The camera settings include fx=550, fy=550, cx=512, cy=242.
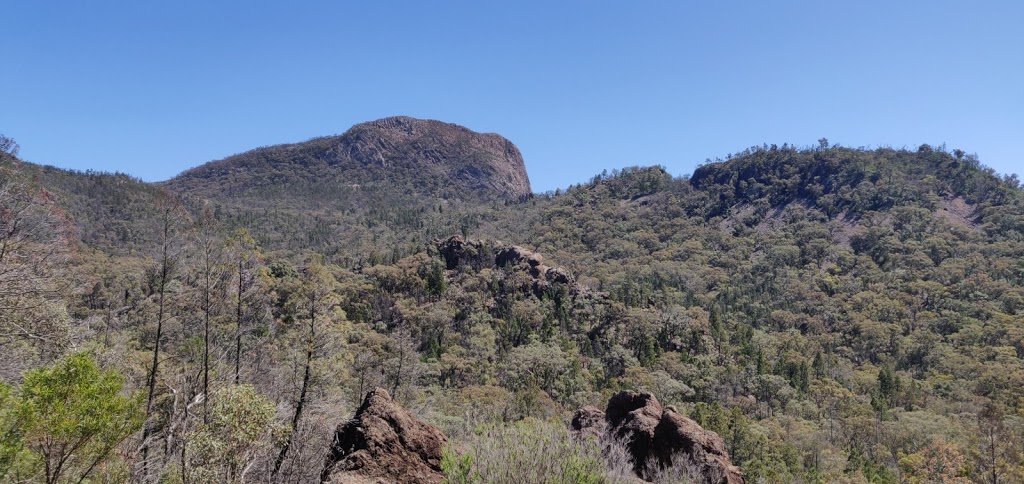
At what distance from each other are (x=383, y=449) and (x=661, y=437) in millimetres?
16911

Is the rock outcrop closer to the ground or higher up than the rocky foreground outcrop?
higher up

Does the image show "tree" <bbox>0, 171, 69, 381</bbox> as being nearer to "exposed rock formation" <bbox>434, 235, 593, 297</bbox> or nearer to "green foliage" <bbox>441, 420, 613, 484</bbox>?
"green foliage" <bbox>441, 420, 613, 484</bbox>

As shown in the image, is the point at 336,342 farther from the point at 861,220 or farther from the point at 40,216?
the point at 861,220

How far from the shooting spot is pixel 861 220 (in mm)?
138375

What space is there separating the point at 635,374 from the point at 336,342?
5073 centimetres

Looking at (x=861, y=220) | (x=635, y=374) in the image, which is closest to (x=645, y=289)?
(x=635, y=374)

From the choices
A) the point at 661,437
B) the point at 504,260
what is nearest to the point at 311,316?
the point at 661,437

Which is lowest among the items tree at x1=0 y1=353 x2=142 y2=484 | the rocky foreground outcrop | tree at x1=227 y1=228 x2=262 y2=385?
the rocky foreground outcrop

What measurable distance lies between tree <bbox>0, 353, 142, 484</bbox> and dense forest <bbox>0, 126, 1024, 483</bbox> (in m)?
0.04

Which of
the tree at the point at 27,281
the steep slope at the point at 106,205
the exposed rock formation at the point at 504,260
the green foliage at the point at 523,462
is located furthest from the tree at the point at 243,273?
the steep slope at the point at 106,205

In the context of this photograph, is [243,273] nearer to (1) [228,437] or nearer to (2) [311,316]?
(2) [311,316]

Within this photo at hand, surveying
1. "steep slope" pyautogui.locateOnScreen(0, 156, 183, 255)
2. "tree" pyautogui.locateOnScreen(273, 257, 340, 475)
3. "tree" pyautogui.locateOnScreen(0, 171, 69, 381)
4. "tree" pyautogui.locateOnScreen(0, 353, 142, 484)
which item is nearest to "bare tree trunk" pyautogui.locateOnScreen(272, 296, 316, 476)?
"tree" pyautogui.locateOnScreen(273, 257, 340, 475)

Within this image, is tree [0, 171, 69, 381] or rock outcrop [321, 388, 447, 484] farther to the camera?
tree [0, 171, 69, 381]

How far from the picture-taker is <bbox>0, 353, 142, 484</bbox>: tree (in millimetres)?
7520
